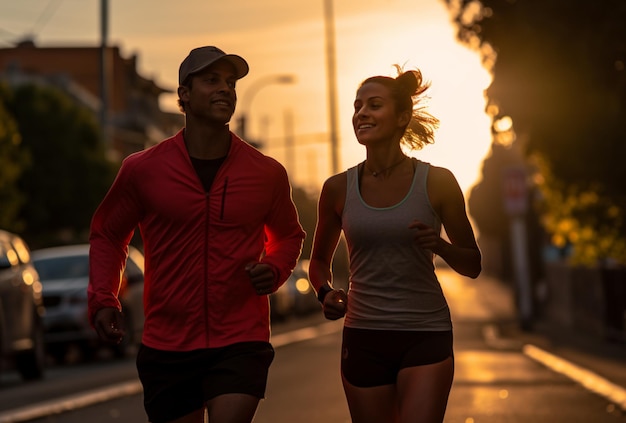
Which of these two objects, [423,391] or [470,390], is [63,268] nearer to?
[470,390]

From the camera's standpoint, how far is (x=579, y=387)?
16.4 meters

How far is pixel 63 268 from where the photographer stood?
83.2 feet

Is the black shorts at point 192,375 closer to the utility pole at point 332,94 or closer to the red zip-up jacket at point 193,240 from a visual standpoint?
the red zip-up jacket at point 193,240

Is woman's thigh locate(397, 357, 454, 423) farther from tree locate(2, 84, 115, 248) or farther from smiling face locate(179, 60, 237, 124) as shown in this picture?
tree locate(2, 84, 115, 248)

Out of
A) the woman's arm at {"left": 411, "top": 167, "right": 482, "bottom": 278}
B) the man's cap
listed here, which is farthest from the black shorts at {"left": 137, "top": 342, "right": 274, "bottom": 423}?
the man's cap

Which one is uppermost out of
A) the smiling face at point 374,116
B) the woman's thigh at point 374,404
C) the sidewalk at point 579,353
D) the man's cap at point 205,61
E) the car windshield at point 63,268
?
the man's cap at point 205,61

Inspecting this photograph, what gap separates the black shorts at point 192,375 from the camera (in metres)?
6.25

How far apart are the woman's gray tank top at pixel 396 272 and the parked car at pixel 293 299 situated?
107ft

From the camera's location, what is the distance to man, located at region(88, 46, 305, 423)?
6270mm

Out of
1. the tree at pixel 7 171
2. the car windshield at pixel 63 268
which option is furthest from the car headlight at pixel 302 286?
the car windshield at pixel 63 268

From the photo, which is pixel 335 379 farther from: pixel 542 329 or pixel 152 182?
pixel 542 329

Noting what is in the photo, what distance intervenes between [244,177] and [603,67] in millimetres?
10988

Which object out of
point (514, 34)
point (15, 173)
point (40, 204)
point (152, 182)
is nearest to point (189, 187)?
point (152, 182)

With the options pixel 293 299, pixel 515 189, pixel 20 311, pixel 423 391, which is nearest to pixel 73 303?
pixel 20 311
